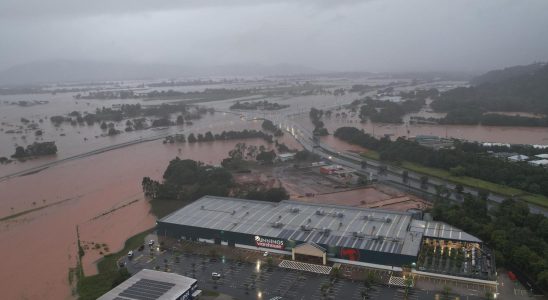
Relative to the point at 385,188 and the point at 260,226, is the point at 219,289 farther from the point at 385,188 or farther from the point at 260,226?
the point at 385,188

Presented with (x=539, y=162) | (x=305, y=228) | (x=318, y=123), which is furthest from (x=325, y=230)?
(x=318, y=123)

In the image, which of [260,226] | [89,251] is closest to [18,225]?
[89,251]

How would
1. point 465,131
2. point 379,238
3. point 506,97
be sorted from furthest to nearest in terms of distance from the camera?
point 506,97 < point 465,131 < point 379,238

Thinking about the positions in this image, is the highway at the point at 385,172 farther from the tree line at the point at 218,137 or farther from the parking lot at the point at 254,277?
the parking lot at the point at 254,277

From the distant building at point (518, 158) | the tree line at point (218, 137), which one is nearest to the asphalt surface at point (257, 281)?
the distant building at point (518, 158)

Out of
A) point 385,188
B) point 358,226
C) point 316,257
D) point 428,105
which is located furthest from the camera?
point 428,105

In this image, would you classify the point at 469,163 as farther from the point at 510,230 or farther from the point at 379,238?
the point at 379,238
